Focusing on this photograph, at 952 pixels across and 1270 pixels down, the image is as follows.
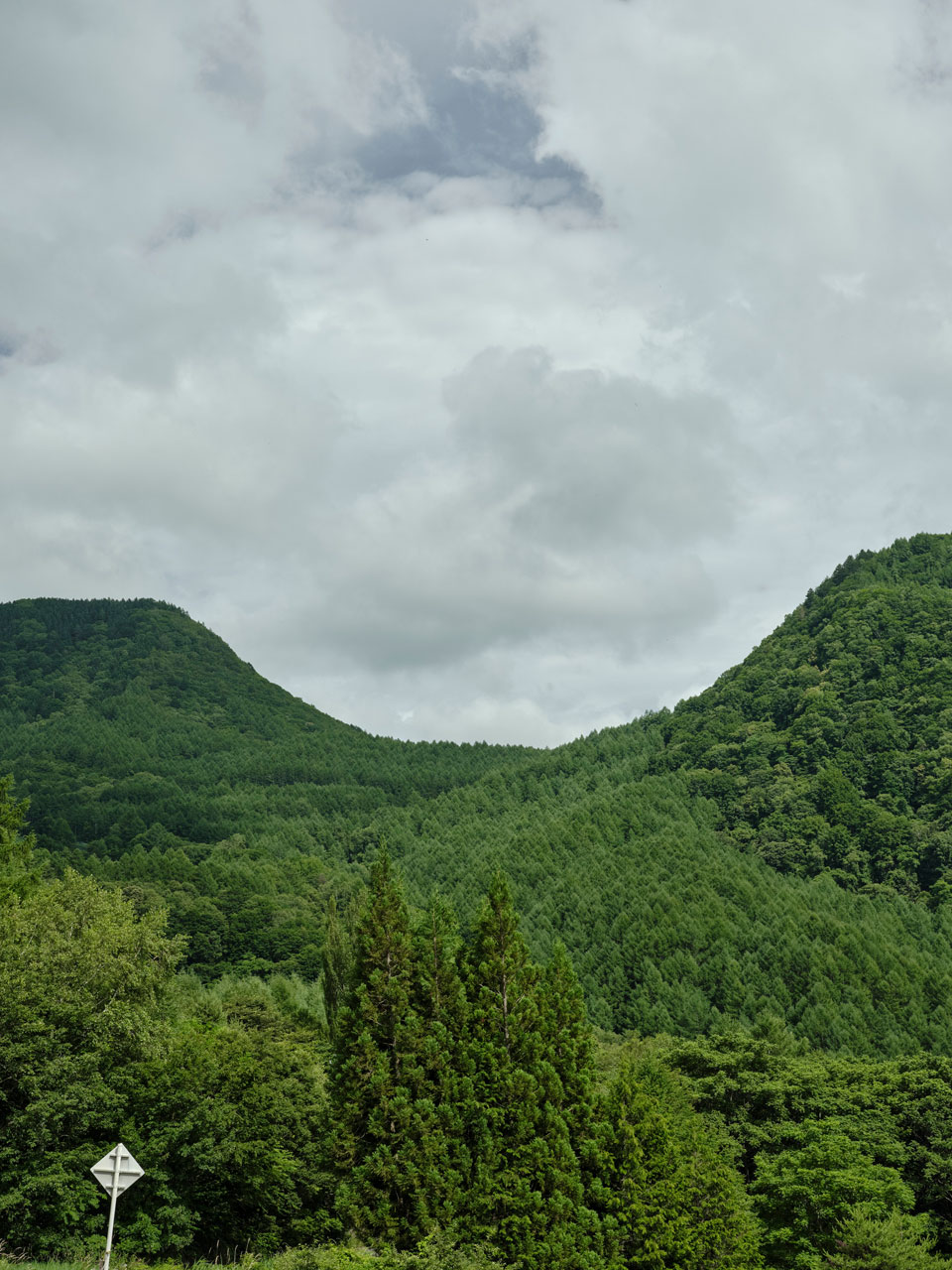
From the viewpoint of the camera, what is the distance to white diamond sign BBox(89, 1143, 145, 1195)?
A: 2111 cm

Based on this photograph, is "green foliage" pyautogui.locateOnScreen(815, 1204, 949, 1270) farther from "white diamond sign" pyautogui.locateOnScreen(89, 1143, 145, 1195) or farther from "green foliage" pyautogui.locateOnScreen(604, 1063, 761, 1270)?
"white diamond sign" pyautogui.locateOnScreen(89, 1143, 145, 1195)

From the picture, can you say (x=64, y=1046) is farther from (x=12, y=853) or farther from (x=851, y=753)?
(x=851, y=753)

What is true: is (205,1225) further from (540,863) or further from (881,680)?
(881,680)

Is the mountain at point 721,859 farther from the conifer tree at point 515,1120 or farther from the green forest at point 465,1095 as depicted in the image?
the conifer tree at point 515,1120

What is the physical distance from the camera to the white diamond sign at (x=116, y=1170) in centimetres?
2111

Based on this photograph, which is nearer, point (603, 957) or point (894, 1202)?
point (894, 1202)

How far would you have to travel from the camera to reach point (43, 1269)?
2755cm

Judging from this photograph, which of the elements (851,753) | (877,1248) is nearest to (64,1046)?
(877,1248)

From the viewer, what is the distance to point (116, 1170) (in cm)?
2117

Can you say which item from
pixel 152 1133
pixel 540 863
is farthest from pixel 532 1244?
pixel 540 863

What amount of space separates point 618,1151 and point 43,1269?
23283 mm

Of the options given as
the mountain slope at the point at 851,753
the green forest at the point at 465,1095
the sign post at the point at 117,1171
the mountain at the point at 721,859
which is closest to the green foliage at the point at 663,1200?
the green forest at the point at 465,1095

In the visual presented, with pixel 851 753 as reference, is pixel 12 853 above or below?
below

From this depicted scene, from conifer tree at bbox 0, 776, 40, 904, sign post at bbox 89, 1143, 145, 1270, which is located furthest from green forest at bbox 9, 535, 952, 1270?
sign post at bbox 89, 1143, 145, 1270
